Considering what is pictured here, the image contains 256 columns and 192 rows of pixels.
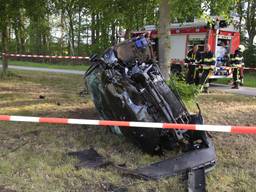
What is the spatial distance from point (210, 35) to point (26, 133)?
10773mm

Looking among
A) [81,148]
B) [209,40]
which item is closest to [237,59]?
[209,40]

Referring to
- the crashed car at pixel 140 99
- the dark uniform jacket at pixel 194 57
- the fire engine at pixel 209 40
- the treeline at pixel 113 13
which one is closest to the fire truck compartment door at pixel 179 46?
the fire engine at pixel 209 40

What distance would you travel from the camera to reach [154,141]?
17.6ft

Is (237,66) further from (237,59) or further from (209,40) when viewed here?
(209,40)

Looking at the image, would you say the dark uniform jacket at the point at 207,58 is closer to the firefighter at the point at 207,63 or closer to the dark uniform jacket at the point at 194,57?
the firefighter at the point at 207,63

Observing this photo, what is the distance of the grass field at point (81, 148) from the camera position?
4.67 m

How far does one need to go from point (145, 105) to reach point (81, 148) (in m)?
1.23

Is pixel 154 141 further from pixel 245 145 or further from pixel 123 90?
pixel 245 145

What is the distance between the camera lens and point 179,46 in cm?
1794

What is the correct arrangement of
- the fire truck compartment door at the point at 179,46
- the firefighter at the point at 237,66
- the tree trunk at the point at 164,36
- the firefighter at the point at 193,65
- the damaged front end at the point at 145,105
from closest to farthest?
the damaged front end at the point at 145,105 < the tree trunk at the point at 164,36 < the firefighter at the point at 193,65 < the firefighter at the point at 237,66 < the fire truck compartment door at the point at 179,46

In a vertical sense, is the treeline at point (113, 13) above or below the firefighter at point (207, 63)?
above

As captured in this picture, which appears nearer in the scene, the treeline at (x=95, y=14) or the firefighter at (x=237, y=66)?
the treeline at (x=95, y=14)

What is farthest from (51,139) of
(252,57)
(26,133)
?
(252,57)

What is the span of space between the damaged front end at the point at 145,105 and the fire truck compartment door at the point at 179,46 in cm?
1182
